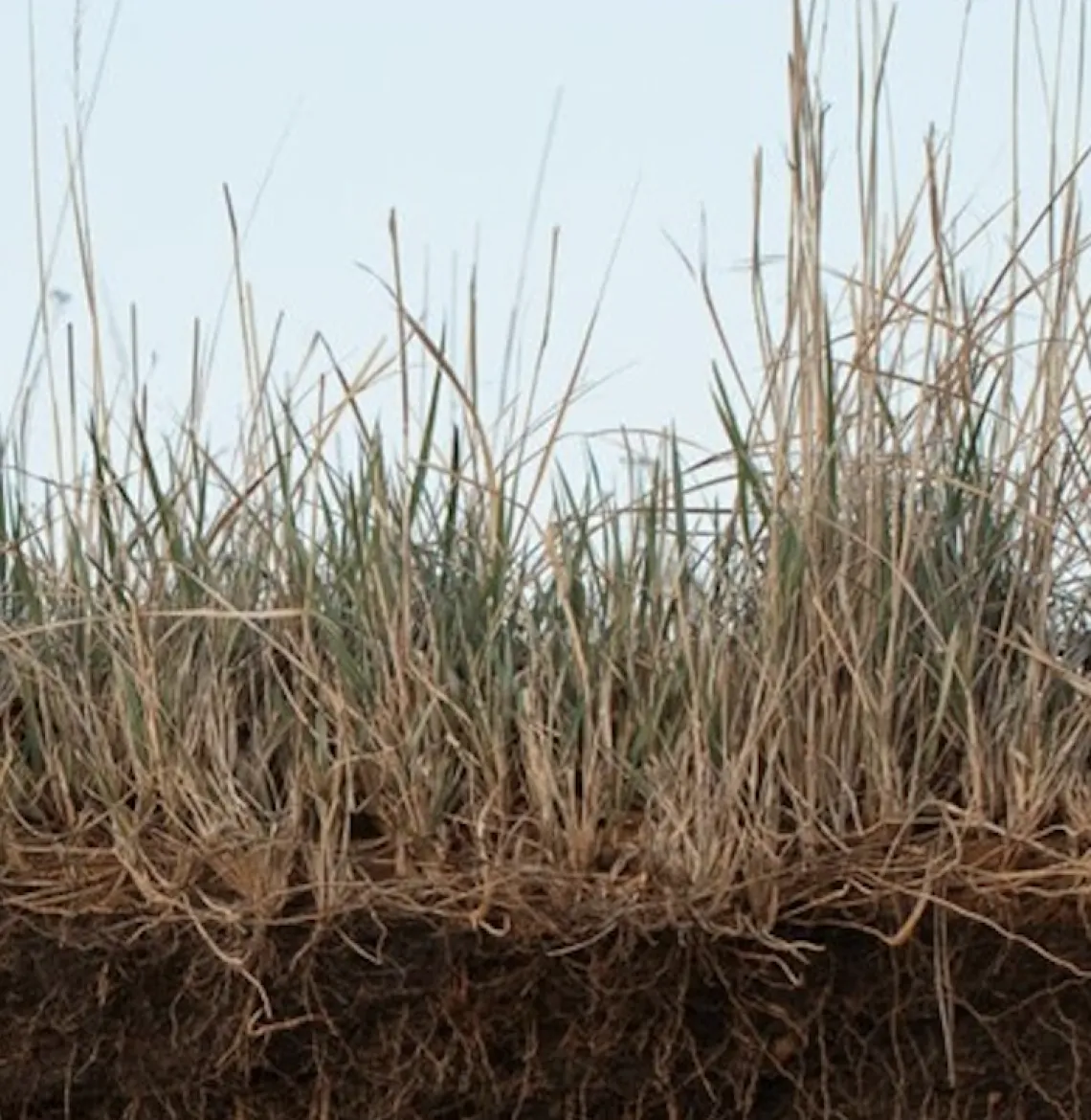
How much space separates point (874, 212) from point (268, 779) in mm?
632

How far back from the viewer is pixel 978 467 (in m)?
1.78

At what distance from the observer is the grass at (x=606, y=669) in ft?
5.11

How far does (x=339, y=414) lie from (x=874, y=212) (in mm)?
450

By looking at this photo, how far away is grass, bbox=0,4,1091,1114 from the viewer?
61.3 inches

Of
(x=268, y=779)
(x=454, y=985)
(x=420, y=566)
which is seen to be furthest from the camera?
(x=420, y=566)

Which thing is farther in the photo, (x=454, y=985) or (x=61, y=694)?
(x=61, y=694)

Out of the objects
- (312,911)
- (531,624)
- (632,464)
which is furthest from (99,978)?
(632,464)

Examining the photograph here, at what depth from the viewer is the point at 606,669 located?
167 centimetres

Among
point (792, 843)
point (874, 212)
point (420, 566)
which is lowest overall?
point (792, 843)

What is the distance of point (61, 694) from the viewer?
5.72 ft

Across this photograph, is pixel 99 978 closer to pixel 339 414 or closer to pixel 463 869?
pixel 463 869

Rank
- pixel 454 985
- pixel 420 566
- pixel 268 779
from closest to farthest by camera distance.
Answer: pixel 454 985 < pixel 268 779 < pixel 420 566

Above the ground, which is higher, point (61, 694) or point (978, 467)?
point (978, 467)

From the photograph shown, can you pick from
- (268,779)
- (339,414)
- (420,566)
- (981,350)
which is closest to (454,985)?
(268,779)
